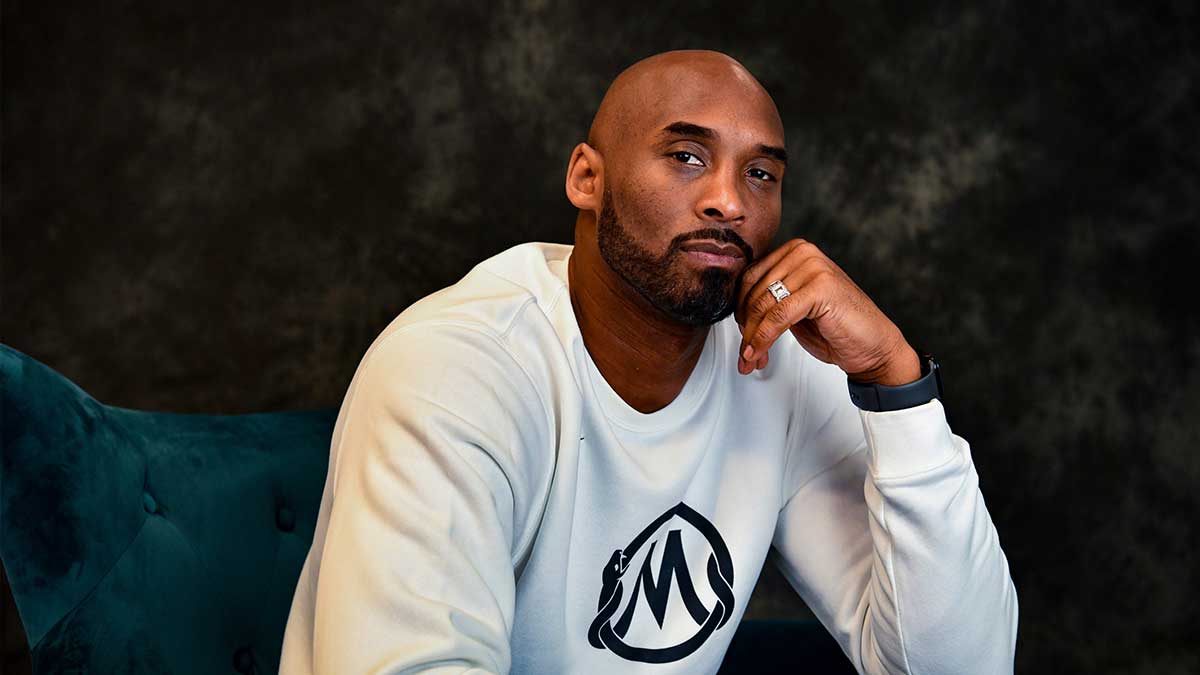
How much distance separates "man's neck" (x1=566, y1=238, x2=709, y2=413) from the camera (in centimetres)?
205

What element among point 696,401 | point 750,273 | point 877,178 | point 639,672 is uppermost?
point 877,178

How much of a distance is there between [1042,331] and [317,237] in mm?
1851

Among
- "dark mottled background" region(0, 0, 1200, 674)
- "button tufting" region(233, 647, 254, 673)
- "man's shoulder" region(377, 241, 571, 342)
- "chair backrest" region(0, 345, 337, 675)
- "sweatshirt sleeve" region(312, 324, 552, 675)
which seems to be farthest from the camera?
"dark mottled background" region(0, 0, 1200, 674)

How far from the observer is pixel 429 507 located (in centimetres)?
156

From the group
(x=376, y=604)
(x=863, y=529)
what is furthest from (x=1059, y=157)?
(x=376, y=604)

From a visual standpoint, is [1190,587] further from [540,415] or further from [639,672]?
[540,415]

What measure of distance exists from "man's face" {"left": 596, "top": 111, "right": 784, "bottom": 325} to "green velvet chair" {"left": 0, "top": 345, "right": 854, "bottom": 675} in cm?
70

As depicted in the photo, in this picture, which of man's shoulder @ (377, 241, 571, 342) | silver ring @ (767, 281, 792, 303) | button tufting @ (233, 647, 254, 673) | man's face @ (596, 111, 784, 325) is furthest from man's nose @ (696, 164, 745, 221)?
button tufting @ (233, 647, 254, 673)

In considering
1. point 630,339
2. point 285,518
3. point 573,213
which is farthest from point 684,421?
point 573,213

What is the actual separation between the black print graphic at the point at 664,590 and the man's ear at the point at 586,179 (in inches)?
20.8

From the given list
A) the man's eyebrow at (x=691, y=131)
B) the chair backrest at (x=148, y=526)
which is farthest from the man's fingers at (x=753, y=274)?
the chair backrest at (x=148, y=526)

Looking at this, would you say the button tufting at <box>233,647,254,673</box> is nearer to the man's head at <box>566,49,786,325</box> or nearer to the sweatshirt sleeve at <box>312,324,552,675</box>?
the sweatshirt sleeve at <box>312,324,552,675</box>

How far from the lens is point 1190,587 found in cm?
327

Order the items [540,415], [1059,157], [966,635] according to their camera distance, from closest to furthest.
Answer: [540,415] → [966,635] → [1059,157]
